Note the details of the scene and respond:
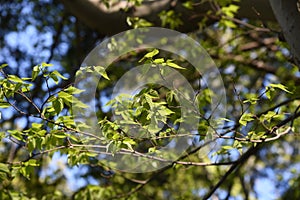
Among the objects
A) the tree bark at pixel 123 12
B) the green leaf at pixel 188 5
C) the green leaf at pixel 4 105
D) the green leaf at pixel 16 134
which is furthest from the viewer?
the tree bark at pixel 123 12

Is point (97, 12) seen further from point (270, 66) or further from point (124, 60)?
point (270, 66)

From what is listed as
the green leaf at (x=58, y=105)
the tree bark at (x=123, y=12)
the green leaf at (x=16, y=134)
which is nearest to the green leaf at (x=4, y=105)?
the green leaf at (x=58, y=105)

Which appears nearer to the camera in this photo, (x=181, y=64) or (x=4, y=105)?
(x=4, y=105)

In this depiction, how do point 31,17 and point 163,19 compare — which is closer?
point 163,19

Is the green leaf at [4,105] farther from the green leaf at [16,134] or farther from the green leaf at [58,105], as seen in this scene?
the green leaf at [16,134]

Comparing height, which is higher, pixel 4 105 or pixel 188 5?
pixel 188 5

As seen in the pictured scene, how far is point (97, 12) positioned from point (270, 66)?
2.00 meters

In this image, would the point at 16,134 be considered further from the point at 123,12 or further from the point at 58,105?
the point at 123,12

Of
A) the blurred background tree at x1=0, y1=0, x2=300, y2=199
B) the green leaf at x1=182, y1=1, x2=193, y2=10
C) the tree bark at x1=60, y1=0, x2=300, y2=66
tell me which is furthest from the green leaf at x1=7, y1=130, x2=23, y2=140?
the green leaf at x1=182, y1=1, x2=193, y2=10

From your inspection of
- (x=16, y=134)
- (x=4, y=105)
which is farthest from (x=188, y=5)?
(x=4, y=105)

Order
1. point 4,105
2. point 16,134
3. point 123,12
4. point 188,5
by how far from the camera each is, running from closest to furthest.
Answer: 1. point 4,105
2. point 16,134
3. point 188,5
4. point 123,12

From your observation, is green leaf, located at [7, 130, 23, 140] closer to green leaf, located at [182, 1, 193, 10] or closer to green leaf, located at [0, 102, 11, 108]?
green leaf, located at [0, 102, 11, 108]

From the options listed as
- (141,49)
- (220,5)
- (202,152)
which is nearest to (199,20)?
(220,5)

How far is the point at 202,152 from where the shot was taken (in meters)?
3.25
